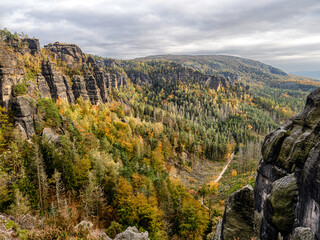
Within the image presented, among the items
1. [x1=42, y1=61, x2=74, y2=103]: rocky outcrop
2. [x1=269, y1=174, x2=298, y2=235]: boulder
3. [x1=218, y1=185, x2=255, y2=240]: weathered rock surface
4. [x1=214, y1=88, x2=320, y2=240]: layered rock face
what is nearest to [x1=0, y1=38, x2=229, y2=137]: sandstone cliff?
[x1=42, y1=61, x2=74, y2=103]: rocky outcrop

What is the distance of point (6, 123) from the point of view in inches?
1436

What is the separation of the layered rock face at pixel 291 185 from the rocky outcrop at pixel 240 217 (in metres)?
0.08

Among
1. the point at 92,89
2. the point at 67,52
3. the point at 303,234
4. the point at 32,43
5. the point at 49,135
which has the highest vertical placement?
the point at 32,43

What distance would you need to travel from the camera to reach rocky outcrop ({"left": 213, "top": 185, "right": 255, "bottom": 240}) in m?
15.6

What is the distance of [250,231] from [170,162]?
236 ft

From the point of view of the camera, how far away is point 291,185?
34.1 ft

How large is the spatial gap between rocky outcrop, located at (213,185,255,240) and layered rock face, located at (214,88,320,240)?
0.08 meters

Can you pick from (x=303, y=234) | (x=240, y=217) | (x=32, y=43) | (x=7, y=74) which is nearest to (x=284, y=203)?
(x=303, y=234)

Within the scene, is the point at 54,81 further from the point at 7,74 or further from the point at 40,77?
the point at 7,74

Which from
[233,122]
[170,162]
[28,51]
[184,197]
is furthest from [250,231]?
[233,122]

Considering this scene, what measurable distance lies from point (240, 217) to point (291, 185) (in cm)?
763

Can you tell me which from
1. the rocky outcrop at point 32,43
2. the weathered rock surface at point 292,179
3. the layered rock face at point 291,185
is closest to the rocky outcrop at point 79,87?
the rocky outcrop at point 32,43

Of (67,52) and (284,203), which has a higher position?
(67,52)

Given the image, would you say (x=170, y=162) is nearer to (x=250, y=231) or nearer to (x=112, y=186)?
(x=112, y=186)
